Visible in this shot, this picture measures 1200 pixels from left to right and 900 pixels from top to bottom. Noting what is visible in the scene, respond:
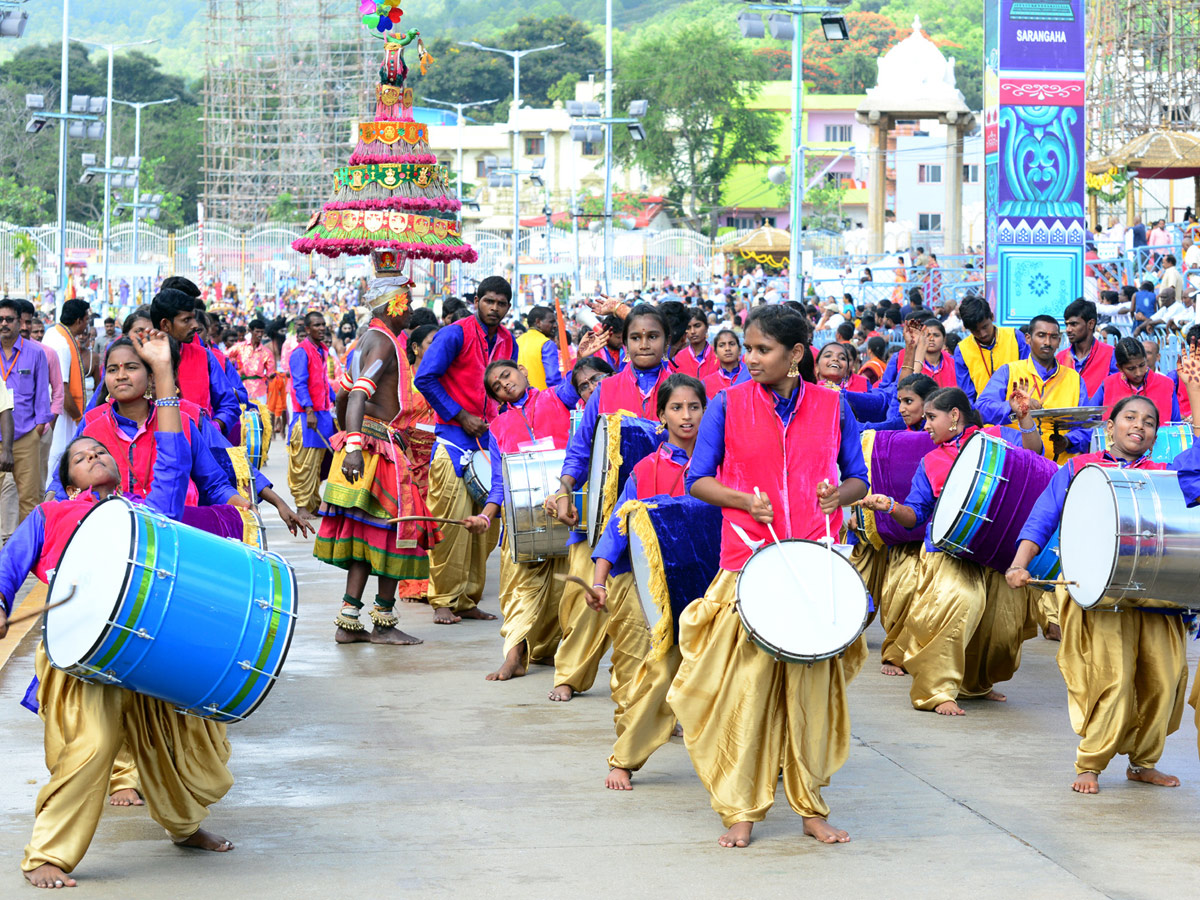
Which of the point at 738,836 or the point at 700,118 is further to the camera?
the point at 700,118

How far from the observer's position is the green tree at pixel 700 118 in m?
72.9

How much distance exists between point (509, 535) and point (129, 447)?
8.38ft

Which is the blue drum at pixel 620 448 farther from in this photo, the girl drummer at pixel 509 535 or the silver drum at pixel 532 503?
the girl drummer at pixel 509 535

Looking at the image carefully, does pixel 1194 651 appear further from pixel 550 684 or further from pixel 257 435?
pixel 257 435

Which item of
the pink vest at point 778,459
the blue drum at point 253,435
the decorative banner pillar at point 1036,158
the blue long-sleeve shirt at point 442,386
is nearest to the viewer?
the pink vest at point 778,459

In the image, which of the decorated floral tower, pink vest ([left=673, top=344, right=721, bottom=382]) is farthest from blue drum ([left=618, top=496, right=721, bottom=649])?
the decorated floral tower

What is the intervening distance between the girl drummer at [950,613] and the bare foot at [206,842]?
3.22m

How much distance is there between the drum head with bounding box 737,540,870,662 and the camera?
16.3 ft

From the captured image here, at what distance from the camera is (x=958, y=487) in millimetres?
6879

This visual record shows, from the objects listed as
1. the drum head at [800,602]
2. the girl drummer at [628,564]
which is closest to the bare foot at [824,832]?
the drum head at [800,602]

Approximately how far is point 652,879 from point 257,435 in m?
9.48

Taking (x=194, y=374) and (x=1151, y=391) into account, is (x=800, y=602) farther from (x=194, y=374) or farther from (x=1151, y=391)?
(x=1151, y=391)

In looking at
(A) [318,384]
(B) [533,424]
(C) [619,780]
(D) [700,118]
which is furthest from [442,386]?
(D) [700,118]

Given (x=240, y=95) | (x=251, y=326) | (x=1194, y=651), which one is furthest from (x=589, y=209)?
(x=1194, y=651)
